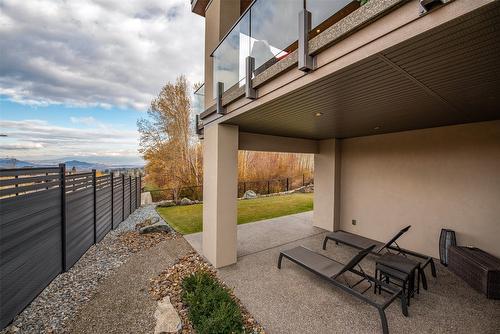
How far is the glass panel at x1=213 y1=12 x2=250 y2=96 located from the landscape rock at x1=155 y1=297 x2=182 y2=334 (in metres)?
3.57

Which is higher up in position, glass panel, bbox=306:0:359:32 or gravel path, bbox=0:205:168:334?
glass panel, bbox=306:0:359:32

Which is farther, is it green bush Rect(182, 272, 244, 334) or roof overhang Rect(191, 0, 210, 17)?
roof overhang Rect(191, 0, 210, 17)

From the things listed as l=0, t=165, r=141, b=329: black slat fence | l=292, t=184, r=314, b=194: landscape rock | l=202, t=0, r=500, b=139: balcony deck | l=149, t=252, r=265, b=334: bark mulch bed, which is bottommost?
l=149, t=252, r=265, b=334: bark mulch bed

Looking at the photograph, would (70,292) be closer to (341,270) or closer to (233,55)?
(341,270)

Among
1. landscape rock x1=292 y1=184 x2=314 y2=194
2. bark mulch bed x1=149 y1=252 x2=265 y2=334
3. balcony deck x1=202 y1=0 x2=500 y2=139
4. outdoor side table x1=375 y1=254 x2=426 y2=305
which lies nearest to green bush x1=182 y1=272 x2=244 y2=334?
bark mulch bed x1=149 y1=252 x2=265 y2=334

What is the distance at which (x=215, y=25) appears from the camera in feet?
14.9

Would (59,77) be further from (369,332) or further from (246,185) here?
(369,332)

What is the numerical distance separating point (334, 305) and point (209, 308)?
181 centimetres

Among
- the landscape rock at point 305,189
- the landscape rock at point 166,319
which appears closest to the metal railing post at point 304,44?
the landscape rock at point 166,319

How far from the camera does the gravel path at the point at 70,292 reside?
8.35ft

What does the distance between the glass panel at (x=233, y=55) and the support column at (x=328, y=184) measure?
12.8 ft

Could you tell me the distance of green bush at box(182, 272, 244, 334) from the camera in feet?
7.61

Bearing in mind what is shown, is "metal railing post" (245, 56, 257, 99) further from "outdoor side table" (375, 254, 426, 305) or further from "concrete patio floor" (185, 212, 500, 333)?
"outdoor side table" (375, 254, 426, 305)

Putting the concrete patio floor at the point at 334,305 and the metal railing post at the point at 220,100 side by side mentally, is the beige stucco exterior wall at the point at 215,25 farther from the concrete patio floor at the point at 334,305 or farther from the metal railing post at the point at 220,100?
the concrete patio floor at the point at 334,305
